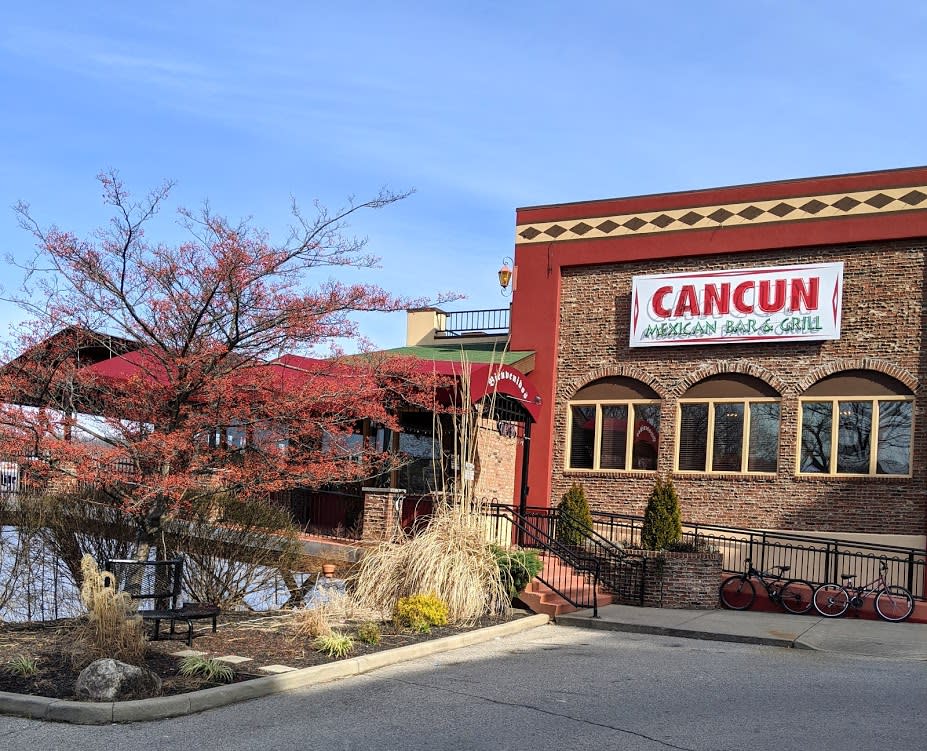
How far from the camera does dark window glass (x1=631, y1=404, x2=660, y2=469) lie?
22297 millimetres

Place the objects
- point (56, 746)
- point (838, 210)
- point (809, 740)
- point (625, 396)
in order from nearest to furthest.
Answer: point (56, 746) < point (809, 740) < point (838, 210) < point (625, 396)

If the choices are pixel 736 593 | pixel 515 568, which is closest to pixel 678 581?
pixel 736 593

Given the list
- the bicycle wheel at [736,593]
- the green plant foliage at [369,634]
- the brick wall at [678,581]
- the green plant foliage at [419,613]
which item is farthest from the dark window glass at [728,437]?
the green plant foliage at [369,634]

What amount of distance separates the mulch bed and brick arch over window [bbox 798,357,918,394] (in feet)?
33.8

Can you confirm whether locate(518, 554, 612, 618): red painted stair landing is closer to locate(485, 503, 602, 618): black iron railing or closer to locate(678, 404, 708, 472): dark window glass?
locate(485, 503, 602, 618): black iron railing

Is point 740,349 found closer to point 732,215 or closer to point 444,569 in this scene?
point 732,215

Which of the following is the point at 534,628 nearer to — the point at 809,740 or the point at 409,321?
the point at 809,740

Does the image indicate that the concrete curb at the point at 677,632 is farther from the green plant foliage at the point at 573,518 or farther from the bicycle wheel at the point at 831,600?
the green plant foliage at the point at 573,518

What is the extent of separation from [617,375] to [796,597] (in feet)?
23.0

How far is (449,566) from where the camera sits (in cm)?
1359

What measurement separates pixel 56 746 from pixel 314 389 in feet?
19.0

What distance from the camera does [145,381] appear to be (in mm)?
11758

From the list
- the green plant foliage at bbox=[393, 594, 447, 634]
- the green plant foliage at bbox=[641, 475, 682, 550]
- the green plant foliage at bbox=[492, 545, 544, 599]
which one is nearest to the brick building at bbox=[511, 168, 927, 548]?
the green plant foliage at bbox=[641, 475, 682, 550]

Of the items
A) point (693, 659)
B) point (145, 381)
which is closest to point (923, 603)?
point (693, 659)
